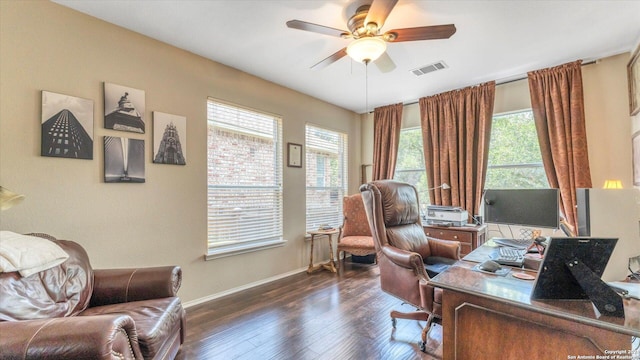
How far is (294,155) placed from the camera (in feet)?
12.4

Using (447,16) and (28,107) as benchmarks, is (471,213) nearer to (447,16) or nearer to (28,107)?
(447,16)

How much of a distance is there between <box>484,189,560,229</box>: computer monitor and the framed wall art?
1.36 meters

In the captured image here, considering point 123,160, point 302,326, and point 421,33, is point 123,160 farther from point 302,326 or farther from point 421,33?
point 421,33

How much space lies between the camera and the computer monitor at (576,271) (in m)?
1.01

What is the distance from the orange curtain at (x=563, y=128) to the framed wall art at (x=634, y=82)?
0.35m

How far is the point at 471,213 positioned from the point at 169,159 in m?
3.69

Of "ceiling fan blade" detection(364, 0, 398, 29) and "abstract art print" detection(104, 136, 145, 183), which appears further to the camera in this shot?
"abstract art print" detection(104, 136, 145, 183)

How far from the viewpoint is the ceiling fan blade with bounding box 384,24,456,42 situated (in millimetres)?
1817

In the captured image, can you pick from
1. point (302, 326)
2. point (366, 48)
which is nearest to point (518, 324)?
point (302, 326)

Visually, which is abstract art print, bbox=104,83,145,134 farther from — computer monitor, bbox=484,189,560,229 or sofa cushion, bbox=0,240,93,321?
computer monitor, bbox=484,189,560,229

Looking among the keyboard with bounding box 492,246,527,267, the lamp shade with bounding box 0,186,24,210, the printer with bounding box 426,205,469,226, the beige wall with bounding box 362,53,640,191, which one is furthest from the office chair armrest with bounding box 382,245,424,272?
the beige wall with bounding box 362,53,640,191

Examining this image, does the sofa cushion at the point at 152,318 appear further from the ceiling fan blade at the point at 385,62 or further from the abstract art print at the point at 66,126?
the ceiling fan blade at the point at 385,62

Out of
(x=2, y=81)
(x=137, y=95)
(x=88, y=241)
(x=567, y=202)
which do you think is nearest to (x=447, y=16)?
(x=567, y=202)

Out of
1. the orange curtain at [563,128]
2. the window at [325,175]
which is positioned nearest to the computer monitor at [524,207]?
the orange curtain at [563,128]
